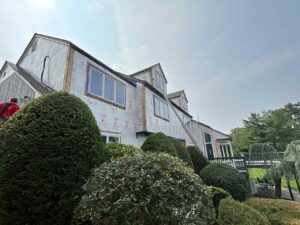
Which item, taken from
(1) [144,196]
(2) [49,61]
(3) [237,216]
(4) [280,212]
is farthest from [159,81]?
(1) [144,196]

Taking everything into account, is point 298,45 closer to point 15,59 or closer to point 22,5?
point 22,5

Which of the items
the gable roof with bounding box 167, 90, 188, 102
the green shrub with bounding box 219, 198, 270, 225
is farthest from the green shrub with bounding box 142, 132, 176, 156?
the gable roof with bounding box 167, 90, 188, 102

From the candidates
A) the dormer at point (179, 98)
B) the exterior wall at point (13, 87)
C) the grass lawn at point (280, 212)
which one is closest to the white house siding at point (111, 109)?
the exterior wall at point (13, 87)

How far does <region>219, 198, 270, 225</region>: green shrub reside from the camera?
12.0 feet

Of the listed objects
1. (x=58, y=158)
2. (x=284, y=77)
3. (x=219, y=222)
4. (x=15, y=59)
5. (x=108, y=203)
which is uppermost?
(x=15, y=59)

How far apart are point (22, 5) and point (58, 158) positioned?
285 inches

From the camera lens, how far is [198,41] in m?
10.7

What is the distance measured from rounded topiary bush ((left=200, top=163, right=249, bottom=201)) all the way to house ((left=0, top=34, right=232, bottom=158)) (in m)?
4.84

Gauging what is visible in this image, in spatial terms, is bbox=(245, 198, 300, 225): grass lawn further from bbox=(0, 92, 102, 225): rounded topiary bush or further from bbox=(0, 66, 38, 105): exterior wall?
bbox=(0, 66, 38, 105): exterior wall

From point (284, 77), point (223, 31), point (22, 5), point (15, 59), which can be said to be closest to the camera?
point (22, 5)

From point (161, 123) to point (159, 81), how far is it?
5249mm

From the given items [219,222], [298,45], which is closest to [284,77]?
[298,45]

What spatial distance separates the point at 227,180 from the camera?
7.78 meters

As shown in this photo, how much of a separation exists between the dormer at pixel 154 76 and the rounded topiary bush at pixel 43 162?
38.6ft
